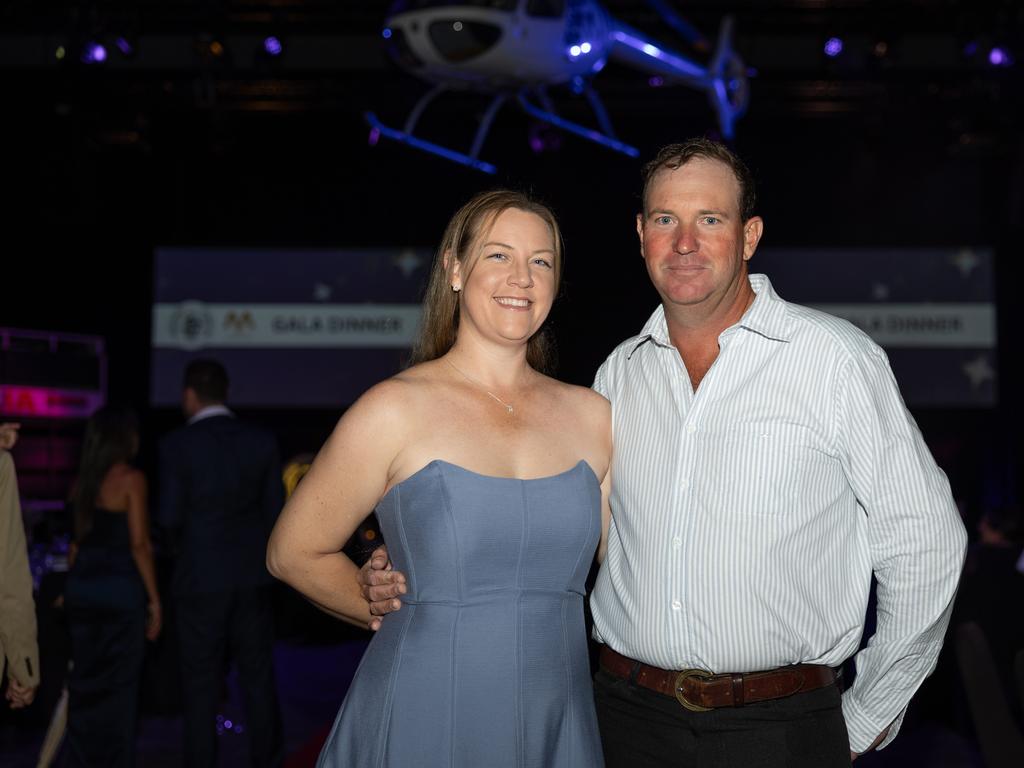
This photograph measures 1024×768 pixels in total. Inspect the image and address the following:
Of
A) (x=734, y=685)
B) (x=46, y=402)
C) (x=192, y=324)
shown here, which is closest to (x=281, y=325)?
(x=192, y=324)

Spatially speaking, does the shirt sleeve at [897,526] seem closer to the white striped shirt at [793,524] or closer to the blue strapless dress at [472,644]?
the white striped shirt at [793,524]

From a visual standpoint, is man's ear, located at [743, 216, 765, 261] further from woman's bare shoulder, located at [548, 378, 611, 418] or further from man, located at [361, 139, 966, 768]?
woman's bare shoulder, located at [548, 378, 611, 418]

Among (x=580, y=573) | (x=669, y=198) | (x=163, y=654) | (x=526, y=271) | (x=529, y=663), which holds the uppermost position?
(x=669, y=198)

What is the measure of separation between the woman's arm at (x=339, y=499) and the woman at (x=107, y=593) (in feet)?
9.12

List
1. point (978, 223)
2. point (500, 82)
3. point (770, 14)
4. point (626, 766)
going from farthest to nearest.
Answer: point (978, 223) → point (770, 14) → point (500, 82) → point (626, 766)

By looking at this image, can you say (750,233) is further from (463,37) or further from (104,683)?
(104,683)

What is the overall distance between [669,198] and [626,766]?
3.53ft

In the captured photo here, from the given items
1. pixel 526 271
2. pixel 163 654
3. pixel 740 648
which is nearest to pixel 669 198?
pixel 526 271

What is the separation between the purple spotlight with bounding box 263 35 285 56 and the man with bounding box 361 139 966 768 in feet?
21.3

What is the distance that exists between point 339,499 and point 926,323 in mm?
8161

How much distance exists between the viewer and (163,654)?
6.10 m

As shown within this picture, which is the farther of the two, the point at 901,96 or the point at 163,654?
the point at 901,96

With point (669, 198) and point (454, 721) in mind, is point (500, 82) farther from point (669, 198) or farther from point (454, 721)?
point (454, 721)

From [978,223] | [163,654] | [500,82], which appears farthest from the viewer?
[978,223]
